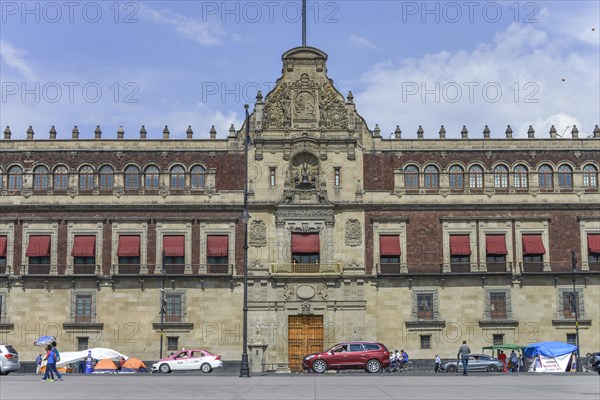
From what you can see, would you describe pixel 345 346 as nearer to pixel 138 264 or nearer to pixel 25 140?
pixel 138 264

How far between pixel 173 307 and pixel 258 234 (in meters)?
7.46

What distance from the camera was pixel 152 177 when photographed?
58.6 meters

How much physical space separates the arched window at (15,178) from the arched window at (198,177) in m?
11.8

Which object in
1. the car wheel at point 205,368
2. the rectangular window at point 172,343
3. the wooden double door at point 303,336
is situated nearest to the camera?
the car wheel at point 205,368

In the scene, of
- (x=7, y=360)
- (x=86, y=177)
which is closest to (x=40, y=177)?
(x=86, y=177)

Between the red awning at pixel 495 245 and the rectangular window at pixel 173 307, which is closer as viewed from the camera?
the rectangular window at pixel 173 307

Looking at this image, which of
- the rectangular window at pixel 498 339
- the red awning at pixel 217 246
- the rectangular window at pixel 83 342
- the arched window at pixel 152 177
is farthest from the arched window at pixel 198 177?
the rectangular window at pixel 498 339

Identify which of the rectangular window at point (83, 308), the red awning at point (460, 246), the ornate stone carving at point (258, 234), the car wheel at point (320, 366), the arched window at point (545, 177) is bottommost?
the car wheel at point (320, 366)

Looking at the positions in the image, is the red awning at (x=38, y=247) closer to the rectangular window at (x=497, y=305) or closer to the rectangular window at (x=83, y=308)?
the rectangular window at (x=83, y=308)

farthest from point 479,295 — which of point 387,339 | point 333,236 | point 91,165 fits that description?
point 91,165

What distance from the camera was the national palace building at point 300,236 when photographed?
56.7m

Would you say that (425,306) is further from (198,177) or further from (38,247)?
(38,247)
